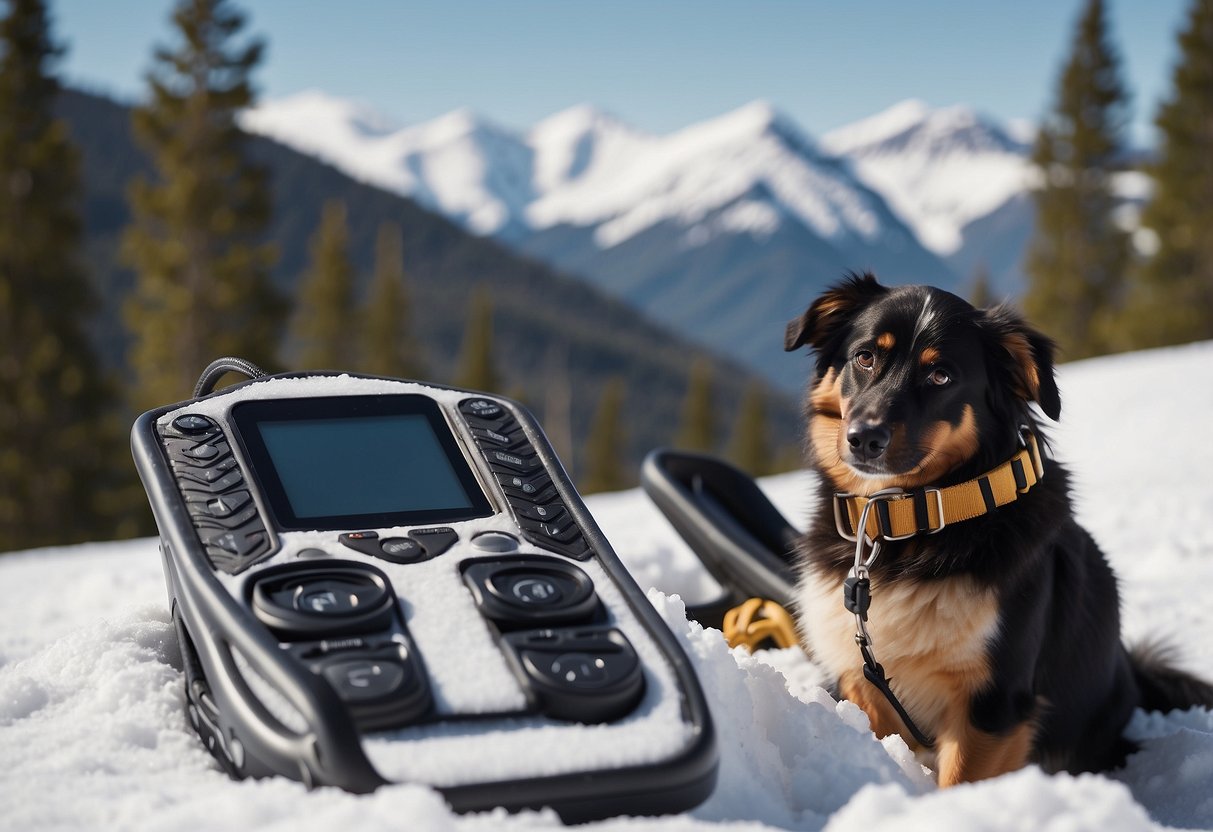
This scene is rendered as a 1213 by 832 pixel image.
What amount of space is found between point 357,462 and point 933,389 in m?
1.51

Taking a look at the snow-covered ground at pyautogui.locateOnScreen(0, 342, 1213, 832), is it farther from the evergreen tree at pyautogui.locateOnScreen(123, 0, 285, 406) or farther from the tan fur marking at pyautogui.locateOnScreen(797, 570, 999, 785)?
the evergreen tree at pyautogui.locateOnScreen(123, 0, 285, 406)

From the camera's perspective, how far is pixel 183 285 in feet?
93.5

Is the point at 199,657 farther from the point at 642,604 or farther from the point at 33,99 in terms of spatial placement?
the point at 33,99

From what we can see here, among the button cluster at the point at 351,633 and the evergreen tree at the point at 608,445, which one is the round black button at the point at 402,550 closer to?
the button cluster at the point at 351,633

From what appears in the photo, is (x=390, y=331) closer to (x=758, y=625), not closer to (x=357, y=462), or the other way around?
(x=758, y=625)

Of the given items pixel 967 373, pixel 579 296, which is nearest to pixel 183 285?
pixel 967 373

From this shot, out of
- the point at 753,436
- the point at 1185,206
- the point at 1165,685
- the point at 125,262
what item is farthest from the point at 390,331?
the point at 1165,685

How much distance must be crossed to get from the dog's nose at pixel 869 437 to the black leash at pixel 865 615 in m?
0.11

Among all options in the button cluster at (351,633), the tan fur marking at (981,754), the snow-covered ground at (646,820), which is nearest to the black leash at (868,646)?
the tan fur marking at (981,754)

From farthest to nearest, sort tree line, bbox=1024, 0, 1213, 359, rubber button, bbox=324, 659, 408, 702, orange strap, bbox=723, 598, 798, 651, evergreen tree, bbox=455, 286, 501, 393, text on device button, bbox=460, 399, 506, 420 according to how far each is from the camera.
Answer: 1. evergreen tree, bbox=455, 286, 501, 393
2. tree line, bbox=1024, 0, 1213, 359
3. orange strap, bbox=723, 598, 798, 651
4. text on device button, bbox=460, 399, 506, 420
5. rubber button, bbox=324, 659, 408, 702

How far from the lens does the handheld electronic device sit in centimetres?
143

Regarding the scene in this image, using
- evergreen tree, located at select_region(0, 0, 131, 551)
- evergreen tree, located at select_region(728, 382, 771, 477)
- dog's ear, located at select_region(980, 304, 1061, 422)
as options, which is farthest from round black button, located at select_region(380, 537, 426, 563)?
evergreen tree, located at select_region(728, 382, 771, 477)

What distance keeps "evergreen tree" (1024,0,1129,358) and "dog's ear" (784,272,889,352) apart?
118ft

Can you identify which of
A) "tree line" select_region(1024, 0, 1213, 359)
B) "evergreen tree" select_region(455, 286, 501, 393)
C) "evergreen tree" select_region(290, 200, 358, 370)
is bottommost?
"evergreen tree" select_region(455, 286, 501, 393)
